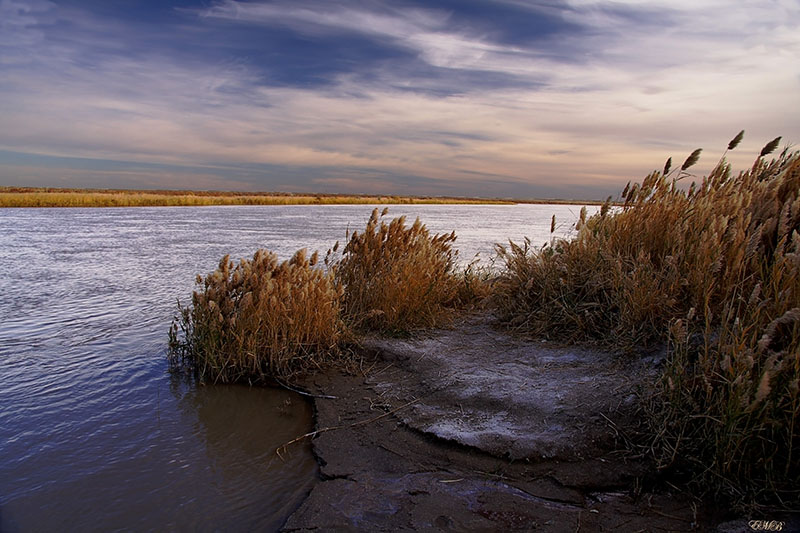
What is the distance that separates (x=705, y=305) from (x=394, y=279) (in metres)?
3.24

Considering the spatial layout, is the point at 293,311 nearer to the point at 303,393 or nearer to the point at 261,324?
the point at 261,324

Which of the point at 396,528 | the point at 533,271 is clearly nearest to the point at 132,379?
the point at 396,528

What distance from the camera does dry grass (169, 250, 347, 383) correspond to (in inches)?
188

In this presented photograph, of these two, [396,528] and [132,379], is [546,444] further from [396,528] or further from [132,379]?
[132,379]

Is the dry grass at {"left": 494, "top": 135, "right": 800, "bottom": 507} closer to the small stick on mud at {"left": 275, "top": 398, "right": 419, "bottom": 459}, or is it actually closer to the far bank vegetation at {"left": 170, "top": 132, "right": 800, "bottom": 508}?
the far bank vegetation at {"left": 170, "top": 132, "right": 800, "bottom": 508}

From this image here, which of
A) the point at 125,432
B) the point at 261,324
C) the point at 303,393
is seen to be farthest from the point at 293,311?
the point at 125,432

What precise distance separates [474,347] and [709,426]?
2603 mm

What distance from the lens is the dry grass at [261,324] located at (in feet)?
15.7

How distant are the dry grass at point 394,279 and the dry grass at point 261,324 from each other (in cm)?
48

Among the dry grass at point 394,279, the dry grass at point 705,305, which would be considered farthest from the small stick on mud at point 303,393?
the dry grass at point 705,305

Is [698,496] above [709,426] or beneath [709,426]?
beneath

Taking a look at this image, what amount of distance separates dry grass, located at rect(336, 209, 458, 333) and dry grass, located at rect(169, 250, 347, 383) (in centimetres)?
48

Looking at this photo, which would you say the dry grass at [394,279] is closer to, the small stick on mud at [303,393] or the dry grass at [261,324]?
the dry grass at [261,324]

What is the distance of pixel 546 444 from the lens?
10.6 feet
